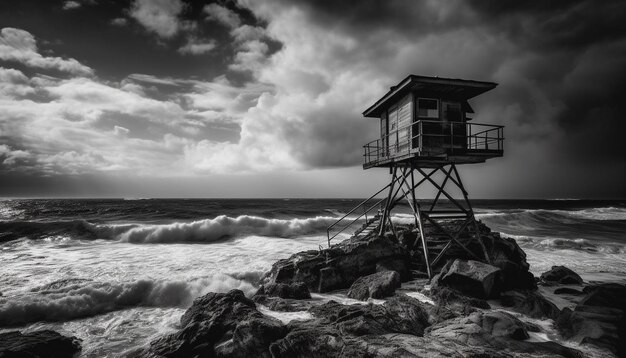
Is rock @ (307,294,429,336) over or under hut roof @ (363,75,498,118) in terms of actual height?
under

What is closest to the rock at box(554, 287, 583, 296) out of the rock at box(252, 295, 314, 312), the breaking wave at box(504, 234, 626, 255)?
the rock at box(252, 295, 314, 312)

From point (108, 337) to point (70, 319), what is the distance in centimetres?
254

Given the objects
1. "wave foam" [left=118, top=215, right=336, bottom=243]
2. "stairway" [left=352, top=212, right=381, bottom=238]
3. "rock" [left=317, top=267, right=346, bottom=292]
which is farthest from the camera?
"wave foam" [left=118, top=215, right=336, bottom=243]

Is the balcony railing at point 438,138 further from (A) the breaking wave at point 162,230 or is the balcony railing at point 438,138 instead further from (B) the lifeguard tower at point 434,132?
(A) the breaking wave at point 162,230

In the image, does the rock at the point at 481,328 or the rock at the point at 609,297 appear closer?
the rock at the point at 481,328

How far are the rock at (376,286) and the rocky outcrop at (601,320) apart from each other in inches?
162

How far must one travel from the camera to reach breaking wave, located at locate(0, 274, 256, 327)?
364 inches

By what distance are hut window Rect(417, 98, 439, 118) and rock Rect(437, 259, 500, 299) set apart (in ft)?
20.0

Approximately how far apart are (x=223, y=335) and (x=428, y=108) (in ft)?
35.5

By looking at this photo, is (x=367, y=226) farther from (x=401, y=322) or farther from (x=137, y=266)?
(x=137, y=266)

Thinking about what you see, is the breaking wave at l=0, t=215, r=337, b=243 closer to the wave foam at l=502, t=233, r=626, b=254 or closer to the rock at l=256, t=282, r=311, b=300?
the rock at l=256, t=282, r=311, b=300

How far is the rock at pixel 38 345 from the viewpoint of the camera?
19.6 ft

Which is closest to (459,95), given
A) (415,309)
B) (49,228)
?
(415,309)

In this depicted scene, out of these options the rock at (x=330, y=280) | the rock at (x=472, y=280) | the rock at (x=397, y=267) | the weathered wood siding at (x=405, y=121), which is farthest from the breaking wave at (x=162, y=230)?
the rock at (x=472, y=280)
